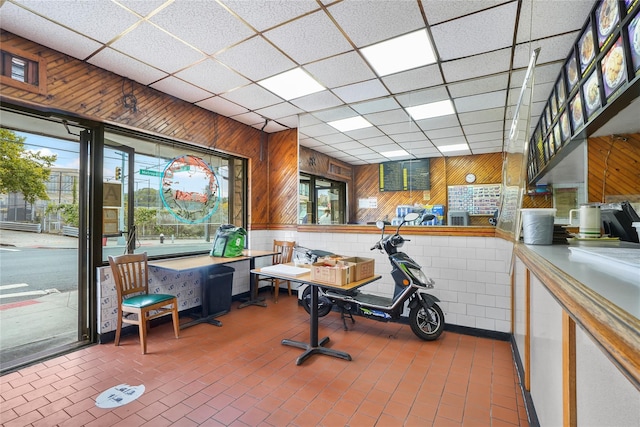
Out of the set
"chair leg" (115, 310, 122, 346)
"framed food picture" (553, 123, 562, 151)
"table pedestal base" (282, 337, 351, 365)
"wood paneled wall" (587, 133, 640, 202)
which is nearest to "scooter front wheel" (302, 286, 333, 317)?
"table pedestal base" (282, 337, 351, 365)

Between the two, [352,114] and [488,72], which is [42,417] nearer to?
[352,114]

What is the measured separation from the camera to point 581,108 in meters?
2.82

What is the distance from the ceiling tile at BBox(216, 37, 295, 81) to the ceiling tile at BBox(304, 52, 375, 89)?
336 mm

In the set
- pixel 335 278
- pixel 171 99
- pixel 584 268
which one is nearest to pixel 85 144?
pixel 171 99

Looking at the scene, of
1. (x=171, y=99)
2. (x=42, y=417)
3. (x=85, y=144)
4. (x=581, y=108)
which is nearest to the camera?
(x=42, y=417)

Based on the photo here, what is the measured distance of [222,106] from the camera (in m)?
4.72

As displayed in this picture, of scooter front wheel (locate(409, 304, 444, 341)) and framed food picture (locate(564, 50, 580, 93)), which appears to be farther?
scooter front wheel (locate(409, 304, 444, 341))

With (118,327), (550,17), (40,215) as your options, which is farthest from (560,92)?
(40,215)

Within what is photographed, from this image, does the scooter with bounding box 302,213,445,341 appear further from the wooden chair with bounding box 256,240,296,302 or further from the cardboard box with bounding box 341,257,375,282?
the wooden chair with bounding box 256,240,296,302

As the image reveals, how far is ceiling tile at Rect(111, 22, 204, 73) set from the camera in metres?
2.88

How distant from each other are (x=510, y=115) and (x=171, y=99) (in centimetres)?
525

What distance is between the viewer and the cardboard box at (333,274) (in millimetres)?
2848

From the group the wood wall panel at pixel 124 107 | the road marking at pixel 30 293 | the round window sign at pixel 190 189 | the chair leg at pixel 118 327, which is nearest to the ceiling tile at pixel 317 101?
the wood wall panel at pixel 124 107

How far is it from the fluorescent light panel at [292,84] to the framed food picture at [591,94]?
2833 millimetres
